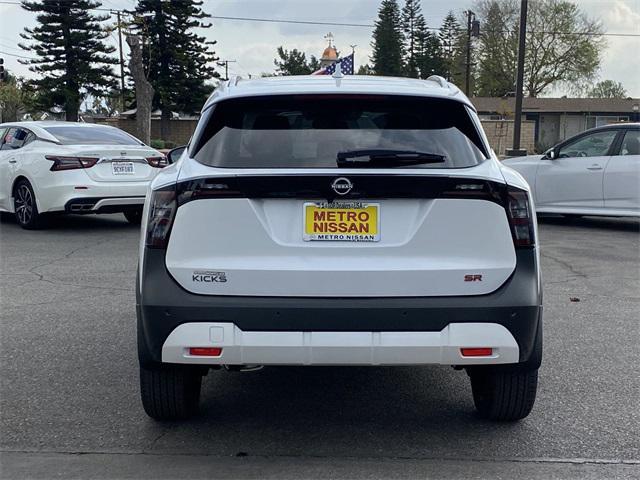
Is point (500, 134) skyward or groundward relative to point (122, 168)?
groundward

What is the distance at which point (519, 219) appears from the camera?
11.6 feet

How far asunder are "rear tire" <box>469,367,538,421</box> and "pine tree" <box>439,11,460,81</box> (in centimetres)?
7545

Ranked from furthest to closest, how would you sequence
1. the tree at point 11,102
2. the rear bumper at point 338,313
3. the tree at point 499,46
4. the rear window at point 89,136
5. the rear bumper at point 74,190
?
1. the tree at point 499,46
2. the tree at point 11,102
3. the rear window at point 89,136
4. the rear bumper at point 74,190
5. the rear bumper at point 338,313

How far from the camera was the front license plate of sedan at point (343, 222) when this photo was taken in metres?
3.46

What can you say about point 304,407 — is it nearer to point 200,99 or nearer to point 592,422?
point 592,422

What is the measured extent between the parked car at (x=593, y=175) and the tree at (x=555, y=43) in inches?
2082

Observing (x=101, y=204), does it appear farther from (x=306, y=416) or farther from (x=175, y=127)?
(x=175, y=127)

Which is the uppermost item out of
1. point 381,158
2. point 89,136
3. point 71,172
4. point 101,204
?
point 381,158

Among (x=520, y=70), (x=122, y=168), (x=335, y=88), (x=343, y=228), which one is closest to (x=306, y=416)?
(x=343, y=228)

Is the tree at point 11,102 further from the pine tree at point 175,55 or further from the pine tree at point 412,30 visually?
the pine tree at point 412,30

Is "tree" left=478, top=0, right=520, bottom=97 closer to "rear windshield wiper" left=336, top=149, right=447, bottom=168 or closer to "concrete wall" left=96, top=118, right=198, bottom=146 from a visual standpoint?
"concrete wall" left=96, top=118, right=198, bottom=146

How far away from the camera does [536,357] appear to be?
3.65 m

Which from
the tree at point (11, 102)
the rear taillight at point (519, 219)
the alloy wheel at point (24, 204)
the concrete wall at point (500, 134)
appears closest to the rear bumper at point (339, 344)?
the rear taillight at point (519, 219)

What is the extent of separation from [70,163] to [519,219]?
26.8ft
